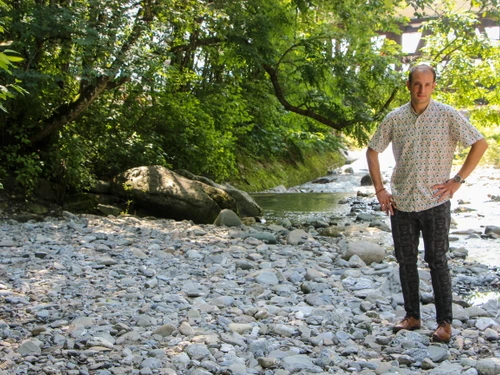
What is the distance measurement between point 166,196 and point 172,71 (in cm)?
256

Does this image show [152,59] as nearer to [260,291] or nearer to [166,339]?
[260,291]

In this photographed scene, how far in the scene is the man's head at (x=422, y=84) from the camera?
3.96 metres

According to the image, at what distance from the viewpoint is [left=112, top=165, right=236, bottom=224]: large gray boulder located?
33.6 ft

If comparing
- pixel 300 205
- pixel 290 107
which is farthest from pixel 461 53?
pixel 300 205

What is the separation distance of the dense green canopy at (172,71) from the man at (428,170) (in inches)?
193

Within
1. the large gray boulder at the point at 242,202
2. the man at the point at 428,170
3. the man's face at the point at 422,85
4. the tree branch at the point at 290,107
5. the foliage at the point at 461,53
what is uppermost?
the foliage at the point at 461,53

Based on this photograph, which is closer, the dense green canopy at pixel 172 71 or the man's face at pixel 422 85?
the man's face at pixel 422 85

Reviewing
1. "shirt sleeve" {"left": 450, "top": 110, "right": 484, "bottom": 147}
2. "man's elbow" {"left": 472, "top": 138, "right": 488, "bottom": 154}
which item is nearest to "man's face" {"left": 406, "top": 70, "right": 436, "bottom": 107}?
"shirt sleeve" {"left": 450, "top": 110, "right": 484, "bottom": 147}

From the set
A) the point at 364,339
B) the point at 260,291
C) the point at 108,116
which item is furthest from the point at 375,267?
the point at 108,116

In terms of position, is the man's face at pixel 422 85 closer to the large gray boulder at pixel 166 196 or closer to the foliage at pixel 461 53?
the large gray boulder at pixel 166 196

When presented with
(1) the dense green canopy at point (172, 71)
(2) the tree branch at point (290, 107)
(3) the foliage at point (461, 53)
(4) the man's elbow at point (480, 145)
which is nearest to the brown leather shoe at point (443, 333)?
(4) the man's elbow at point (480, 145)

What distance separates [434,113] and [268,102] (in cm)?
1216

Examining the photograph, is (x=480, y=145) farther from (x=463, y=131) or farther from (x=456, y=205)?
(x=456, y=205)

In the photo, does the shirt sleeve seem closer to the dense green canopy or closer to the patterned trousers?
the patterned trousers
